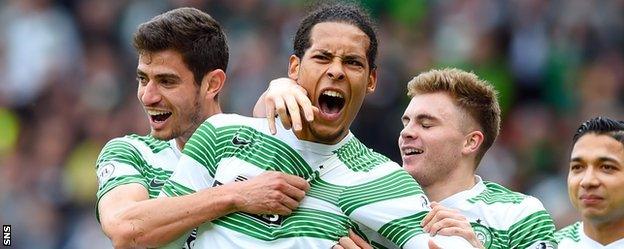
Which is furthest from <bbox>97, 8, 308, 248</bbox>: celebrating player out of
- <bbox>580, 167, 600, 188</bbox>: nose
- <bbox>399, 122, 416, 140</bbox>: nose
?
<bbox>580, 167, 600, 188</bbox>: nose

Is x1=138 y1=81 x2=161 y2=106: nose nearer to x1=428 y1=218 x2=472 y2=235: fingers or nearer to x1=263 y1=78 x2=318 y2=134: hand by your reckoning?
→ x1=263 y1=78 x2=318 y2=134: hand

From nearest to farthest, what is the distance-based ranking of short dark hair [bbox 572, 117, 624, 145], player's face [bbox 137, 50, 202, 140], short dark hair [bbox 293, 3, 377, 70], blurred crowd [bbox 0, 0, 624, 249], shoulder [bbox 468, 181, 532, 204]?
short dark hair [bbox 293, 3, 377, 70] < shoulder [bbox 468, 181, 532, 204] < player's face [bbox 137, 50, 202, 140] < short dark hair [bbox 572, 117, 624, 145] < blurred crowd [bbox 0, 0, 624, 249]

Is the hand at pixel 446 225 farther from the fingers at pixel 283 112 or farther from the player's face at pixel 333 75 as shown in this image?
the fingers at pixel 283 112

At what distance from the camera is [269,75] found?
11461 millimetres

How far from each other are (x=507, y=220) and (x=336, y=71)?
46.5 inches

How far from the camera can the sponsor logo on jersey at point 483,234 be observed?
6002mm

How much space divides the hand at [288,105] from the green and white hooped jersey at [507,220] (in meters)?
1.14

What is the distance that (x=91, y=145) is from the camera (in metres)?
11.2

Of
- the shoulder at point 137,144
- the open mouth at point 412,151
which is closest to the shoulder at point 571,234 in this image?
the open mouth at point 412,151

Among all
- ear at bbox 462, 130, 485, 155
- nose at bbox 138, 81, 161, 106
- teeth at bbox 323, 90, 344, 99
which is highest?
nose at bbox 138, 81, 161, 106

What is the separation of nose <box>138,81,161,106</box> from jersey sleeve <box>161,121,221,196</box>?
0.85 m

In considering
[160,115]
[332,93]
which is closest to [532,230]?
[332,93]

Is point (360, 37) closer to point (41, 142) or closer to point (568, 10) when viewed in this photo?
point (41, 142)

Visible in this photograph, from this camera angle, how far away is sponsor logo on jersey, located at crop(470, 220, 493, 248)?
6002 millimetres
